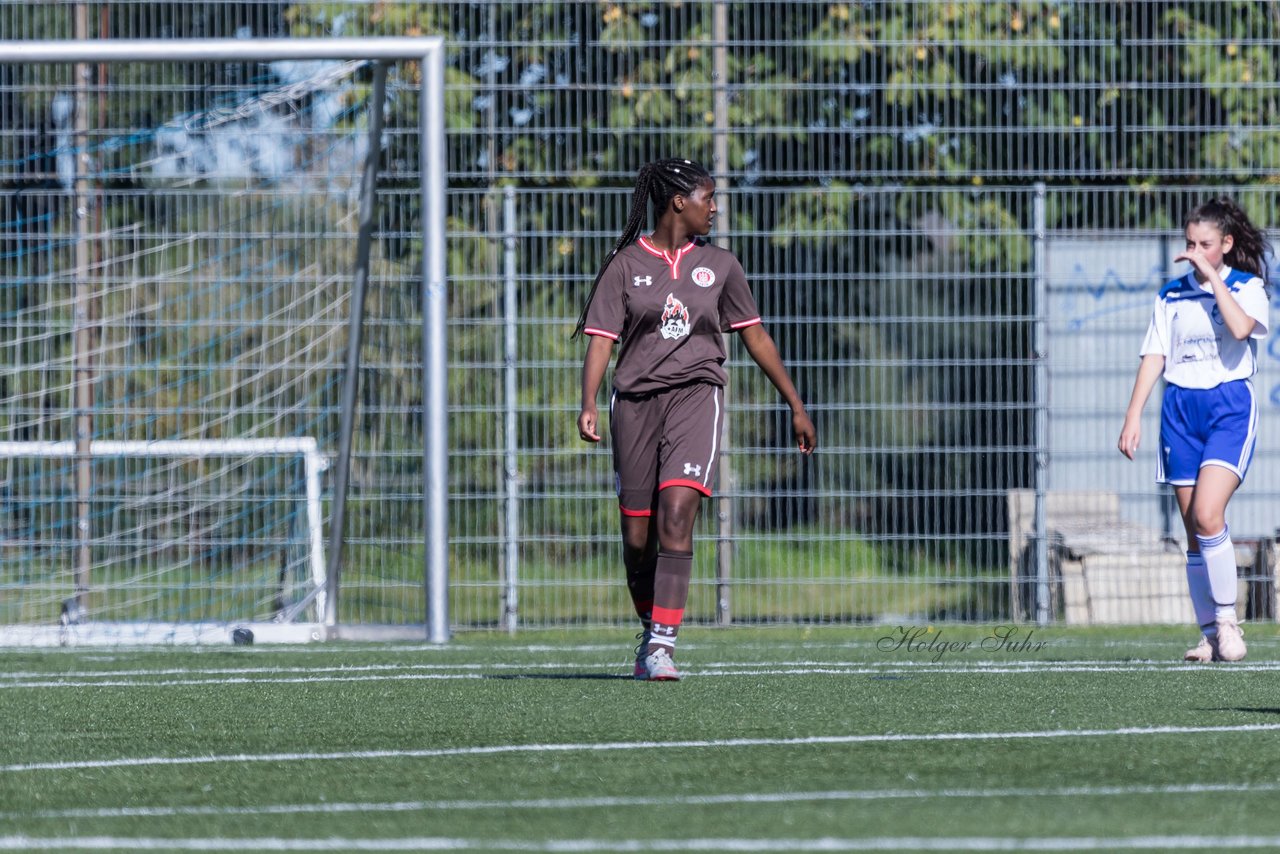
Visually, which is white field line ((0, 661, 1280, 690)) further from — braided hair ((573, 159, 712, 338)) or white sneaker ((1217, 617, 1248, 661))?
braided hair ((573, 159, 712, 338))

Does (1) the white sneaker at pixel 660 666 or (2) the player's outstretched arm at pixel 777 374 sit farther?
(2) the player's outstretched arm at pixel 777 374

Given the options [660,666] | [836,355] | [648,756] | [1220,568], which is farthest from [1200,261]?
[648,756]

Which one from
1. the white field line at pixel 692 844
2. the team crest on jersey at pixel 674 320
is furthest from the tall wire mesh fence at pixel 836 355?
the white field line at pixel 692 844

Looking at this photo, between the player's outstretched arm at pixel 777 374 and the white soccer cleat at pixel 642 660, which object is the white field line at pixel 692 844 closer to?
the white soccer cleat at pixel 642 660

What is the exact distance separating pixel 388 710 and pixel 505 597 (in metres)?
4.54

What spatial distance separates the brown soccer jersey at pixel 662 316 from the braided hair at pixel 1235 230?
1975 millimetres

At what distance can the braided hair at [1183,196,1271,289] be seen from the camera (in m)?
7.40

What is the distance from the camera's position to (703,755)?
455 cm

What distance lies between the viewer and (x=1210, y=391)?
733cm

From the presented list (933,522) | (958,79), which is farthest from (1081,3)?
(933,522)

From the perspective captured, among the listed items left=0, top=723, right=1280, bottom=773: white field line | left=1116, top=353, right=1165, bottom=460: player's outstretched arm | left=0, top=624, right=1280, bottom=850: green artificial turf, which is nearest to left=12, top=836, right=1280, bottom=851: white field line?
left=0, top=624, right=1280, bottom=850: green artificial turf

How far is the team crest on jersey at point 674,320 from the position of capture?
6602 mm

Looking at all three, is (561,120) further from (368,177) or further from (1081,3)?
(1081,3)

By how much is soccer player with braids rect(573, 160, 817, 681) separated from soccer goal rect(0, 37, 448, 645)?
3.40 metres
